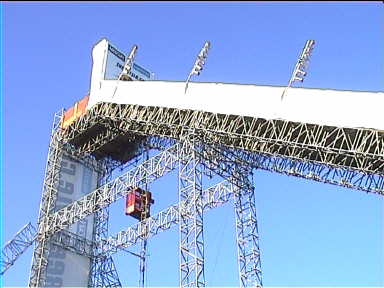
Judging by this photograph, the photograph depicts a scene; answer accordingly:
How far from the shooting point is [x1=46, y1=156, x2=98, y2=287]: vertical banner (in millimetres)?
46844

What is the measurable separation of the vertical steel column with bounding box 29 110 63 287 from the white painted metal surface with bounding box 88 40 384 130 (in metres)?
9.20

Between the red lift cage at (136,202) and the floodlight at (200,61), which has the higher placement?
the floodlight at (200,61)

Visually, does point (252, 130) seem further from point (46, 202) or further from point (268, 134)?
point (46, 202)

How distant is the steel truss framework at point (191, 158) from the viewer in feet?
106

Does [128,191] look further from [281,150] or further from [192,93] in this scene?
[281,150]

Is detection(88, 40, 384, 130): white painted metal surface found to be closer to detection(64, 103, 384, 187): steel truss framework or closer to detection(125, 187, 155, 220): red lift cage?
detection(64, 103, 384, 187): steel truss framework

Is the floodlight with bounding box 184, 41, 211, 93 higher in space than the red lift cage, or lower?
higher

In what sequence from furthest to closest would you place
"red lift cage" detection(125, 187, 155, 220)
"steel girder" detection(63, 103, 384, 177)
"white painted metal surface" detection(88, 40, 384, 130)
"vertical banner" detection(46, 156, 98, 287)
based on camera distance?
"vertical banner" detection(46, 156, 98, 287), "red lift cage" detection(125, 187, 155, 220), "steel girder" detection(63, 103, 384, 177), "white painted metal surface" detection(88, 40, 384, 130)

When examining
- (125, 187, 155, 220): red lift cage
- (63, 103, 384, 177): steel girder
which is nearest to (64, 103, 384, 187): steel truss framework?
(63, 103, 384, 177): steel girder

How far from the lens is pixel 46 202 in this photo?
4788 cm

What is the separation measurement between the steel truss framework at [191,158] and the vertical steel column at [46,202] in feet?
0.24

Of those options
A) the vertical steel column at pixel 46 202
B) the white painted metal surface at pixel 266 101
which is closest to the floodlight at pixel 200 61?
the white painted metal surface at pixel 266 101

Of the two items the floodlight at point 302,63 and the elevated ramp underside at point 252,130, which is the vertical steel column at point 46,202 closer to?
the elevated ramp underside at point 252,130

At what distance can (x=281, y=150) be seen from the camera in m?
35.2
